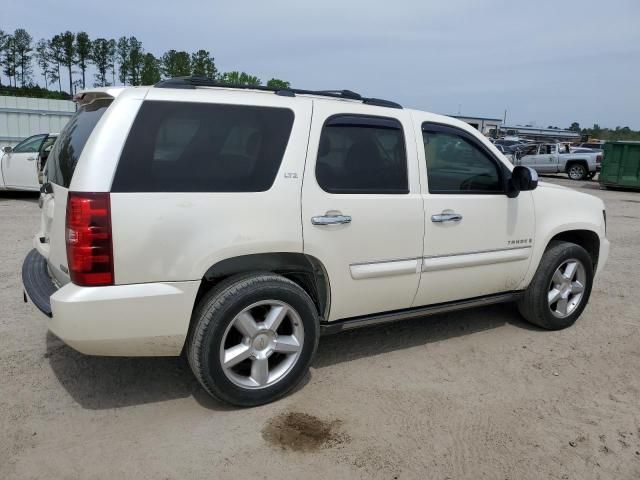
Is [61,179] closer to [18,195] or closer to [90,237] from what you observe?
[90,237]

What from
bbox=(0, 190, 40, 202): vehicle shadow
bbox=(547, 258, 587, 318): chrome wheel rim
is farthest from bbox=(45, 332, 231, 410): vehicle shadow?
bbox=(0, 190, 40, 202): vehicle shadow

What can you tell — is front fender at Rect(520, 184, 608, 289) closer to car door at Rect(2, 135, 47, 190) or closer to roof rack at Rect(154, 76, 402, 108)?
roof rack at Rect(154, 76, 402, 108)

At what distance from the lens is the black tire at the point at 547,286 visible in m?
→ 4.70

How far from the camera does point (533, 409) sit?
11.4 feet

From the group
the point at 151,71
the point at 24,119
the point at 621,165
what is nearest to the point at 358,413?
the point at 24,119

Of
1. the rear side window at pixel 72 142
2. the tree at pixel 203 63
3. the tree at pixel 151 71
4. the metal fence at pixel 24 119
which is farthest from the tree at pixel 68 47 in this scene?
the rear side window at pixel 72 142

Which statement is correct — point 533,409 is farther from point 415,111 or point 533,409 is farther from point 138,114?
point 138,114

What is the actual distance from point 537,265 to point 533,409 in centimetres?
154

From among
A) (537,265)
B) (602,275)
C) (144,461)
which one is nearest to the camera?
(144,461)

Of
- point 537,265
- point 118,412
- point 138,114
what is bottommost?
point 118,412

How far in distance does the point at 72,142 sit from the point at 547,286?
3.80 metres

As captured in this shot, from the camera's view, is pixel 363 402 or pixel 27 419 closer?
pixel 27 419

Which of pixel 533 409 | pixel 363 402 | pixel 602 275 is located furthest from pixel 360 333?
pixel 602 275

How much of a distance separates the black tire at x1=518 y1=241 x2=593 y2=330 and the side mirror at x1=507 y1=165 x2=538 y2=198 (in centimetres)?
72
